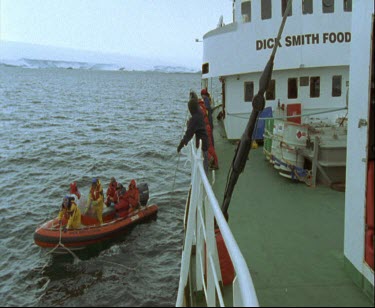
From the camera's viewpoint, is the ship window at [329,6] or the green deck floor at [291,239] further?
the ship window at [329,6]

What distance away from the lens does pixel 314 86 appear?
13.9 metres

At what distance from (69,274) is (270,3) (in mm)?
9943

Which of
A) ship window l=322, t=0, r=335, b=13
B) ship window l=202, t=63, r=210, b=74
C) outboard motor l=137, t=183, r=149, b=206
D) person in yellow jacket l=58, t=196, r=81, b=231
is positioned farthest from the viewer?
outboard motor l=137, t=183, r=149, b=206

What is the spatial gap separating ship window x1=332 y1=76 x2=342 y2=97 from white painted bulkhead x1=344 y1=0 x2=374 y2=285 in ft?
31.8

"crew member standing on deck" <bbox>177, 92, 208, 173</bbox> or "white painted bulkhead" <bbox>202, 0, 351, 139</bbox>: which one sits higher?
"white painted bulkhead" <bbox>202, 0, 351, 139</bbox>

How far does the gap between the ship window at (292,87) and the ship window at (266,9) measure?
2.13m

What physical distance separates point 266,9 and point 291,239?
900 centimetres

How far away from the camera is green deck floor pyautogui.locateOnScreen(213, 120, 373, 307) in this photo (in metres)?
4.60

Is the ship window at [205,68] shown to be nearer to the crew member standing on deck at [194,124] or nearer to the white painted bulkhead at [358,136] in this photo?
the crew member standing on deck at [194,124]

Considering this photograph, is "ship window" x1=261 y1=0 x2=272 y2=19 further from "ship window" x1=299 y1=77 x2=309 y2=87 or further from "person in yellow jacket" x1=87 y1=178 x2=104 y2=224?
"person in yellow jacket" x1=87 y1=178 x2=104 y2=224

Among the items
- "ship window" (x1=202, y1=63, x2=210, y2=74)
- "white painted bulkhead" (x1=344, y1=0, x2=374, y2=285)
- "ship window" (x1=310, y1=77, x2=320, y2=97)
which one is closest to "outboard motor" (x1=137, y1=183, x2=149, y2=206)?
"ship window" (x1=202, y1=63, x2=210, y2=74)

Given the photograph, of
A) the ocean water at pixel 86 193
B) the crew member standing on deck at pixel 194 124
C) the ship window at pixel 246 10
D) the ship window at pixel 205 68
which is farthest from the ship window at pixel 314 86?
the crew member standing on deck at pixel 194 124

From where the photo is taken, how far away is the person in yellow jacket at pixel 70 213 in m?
12.5

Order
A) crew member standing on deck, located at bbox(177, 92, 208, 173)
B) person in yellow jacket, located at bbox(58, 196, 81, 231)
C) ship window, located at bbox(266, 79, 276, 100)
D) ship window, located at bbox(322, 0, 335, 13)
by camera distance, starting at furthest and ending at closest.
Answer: ship window, located at bbox(266, 79, 276, 100) < ship window, located at bbox(322, 0, 335, 13) < person in yellow jacket, located at bbox(58, 196, 81, 231) < crew member standing on deck, located at bbox(177, 92, 208, 173)
